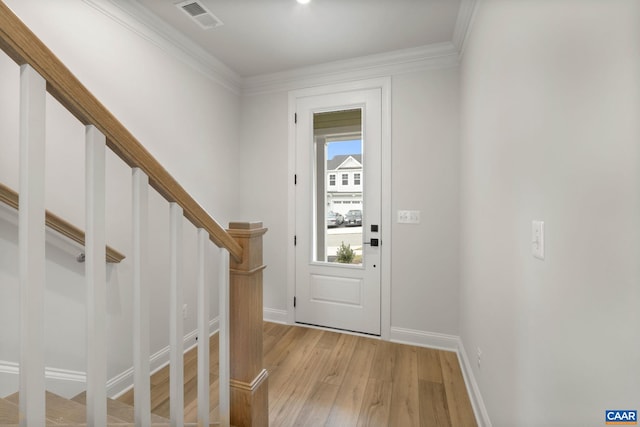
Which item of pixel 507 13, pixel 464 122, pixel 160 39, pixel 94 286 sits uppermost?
pixel 160 39

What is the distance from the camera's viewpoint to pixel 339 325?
113 inches

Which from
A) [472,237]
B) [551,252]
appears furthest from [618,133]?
[472,237]

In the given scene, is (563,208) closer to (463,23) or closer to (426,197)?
(426,197)

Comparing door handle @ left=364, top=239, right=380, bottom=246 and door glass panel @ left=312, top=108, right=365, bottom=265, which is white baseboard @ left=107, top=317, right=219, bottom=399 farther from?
door handle @ left=364, top=239, right=380, bottom=246

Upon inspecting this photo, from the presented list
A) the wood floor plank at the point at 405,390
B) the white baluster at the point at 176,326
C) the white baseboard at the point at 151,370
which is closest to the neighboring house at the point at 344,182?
the wood floor plank at the point at 405,390

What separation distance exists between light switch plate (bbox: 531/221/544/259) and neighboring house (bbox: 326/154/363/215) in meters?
1.84

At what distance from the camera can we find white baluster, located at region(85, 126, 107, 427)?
0.67 m

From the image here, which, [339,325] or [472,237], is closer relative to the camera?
[472,237]

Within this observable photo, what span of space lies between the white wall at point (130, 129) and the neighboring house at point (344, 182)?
113 centimetres

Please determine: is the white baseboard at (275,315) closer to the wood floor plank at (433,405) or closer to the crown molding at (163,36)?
the wood floor plank at (433,405)

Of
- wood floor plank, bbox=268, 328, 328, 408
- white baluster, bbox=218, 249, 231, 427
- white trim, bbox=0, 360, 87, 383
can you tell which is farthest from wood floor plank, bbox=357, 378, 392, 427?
white trim, bbox=0, 360, 87, 383

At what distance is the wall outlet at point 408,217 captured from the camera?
8.51 ft

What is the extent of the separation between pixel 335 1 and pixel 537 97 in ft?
5.08

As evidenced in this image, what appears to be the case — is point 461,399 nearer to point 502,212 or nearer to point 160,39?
point 502,212
